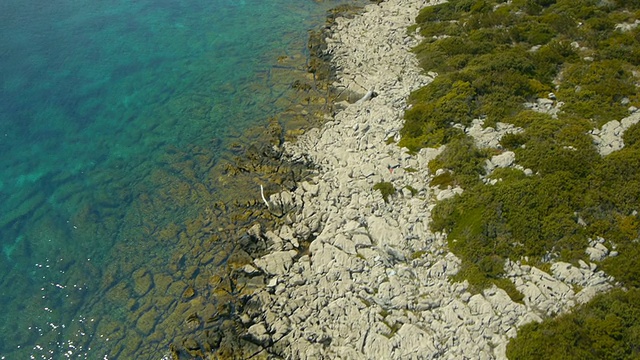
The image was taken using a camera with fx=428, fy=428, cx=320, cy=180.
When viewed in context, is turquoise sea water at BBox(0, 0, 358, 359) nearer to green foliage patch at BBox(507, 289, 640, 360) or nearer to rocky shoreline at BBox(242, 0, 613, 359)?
rocky shoreline at BBox(242, 0, 613, 359)

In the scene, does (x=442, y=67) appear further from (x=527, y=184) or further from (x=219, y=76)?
(x=219, y=76)

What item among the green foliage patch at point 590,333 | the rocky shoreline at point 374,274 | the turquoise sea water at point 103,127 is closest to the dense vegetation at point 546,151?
the green foliage patch at point 590,333

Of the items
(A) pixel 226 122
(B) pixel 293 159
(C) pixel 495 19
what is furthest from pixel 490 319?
(C) pixel 495 19

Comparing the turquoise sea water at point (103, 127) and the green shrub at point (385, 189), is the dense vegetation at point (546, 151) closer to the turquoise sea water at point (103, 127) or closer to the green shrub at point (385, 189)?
the green shrub at point (385, 189)

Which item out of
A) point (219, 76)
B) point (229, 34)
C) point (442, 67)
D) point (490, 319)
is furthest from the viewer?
point (229, 34)

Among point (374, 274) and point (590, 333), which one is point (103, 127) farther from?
point (590, 333)

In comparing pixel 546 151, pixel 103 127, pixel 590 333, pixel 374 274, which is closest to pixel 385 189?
pixel 374 274

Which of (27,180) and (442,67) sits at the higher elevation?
(442,67)
